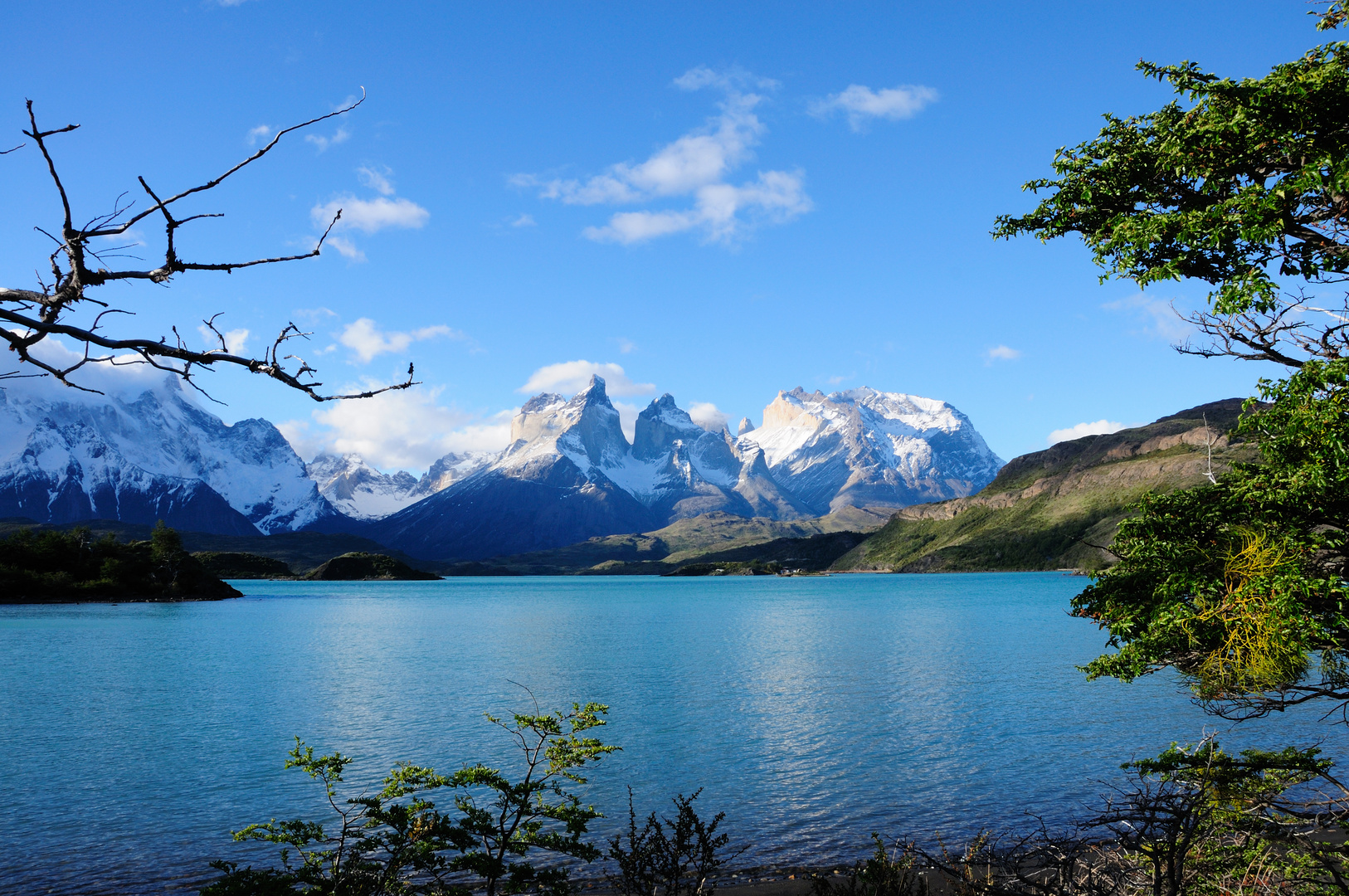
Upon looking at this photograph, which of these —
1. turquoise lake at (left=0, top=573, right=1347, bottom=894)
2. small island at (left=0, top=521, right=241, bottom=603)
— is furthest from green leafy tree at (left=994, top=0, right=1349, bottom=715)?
small island at (left=0, top=521, right=241, bottom=603)

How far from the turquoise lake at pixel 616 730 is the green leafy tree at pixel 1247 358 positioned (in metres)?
11.1

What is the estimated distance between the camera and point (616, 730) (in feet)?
152

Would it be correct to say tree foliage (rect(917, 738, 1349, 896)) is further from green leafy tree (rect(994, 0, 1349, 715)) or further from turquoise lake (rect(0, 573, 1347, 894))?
turquoise lake (rect(0, 573, 1347, 894))

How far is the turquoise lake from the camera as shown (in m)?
29.1

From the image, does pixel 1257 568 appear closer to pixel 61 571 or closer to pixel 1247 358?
pixel 1247 358

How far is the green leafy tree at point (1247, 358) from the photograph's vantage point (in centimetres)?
1405

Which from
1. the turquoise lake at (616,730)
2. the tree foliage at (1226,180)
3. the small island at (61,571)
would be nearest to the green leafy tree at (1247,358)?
the tree foliage at (1226,180)

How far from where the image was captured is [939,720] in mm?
48219

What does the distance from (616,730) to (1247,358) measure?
38697 millimetres

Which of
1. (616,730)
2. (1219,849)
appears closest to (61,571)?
(616,730)

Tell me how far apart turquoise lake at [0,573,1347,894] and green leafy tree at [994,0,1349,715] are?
11.1 m

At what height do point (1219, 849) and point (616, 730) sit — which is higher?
point (1219, 849)

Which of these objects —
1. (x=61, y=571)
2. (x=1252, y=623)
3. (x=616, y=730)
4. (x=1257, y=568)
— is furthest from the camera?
(x=61, y=571)

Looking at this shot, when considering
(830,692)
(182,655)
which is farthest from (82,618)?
(830,692)
